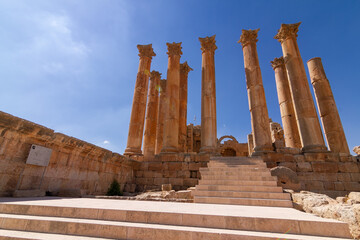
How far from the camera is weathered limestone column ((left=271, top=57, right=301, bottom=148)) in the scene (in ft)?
51.3

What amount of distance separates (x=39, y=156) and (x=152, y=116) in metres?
12.6

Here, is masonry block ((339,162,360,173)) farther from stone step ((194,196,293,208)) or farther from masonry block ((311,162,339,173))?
stone step ((194,196,293,208))

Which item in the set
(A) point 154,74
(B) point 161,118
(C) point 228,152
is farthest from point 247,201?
(C) point 228,152

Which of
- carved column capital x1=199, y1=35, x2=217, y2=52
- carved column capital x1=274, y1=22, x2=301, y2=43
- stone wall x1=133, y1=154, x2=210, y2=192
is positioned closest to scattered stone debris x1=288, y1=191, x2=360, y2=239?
stone wall x1=133, y1=154, x2=210, y2=192

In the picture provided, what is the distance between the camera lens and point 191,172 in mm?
11633

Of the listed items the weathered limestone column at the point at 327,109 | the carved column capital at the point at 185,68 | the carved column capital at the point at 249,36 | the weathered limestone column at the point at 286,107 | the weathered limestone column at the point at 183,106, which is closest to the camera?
the weathered limestone column at the point at 327,109

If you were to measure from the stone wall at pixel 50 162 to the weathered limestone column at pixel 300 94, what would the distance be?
12750 millimetres

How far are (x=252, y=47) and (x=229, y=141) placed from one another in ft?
59.1

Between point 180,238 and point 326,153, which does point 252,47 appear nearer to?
point 326,153

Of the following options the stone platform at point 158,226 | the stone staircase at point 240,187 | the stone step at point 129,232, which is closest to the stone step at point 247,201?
the stone staircase at point 240,187

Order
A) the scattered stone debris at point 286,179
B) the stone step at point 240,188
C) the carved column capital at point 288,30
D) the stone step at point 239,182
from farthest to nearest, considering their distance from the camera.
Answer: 1. the carved column capital at point 288,30
2. the scattered stone debris at point 286,179
3. the stone step at point 239,182
4. the stone step at point 240,188

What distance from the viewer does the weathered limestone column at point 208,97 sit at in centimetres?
1329

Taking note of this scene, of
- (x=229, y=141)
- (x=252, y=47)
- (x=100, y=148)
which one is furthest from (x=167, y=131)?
(x=229, y=141)

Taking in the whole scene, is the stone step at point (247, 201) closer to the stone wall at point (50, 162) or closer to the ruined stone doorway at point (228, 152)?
the stone wall at point (50, 162)
